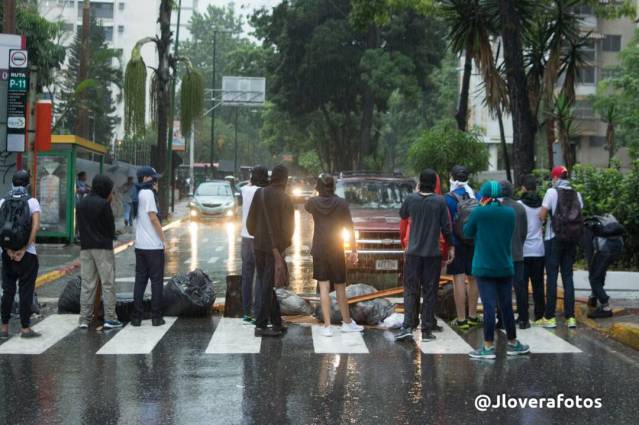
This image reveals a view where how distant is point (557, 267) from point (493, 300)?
7.19 feet

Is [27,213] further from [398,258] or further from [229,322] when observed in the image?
[398,258]

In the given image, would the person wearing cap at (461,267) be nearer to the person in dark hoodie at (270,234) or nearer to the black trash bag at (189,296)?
the person in dark hoodie at (270,234)

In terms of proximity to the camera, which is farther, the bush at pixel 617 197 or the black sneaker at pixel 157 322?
the bush at pixel 617 197

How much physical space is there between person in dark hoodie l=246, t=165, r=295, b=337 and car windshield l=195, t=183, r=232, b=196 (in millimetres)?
26513

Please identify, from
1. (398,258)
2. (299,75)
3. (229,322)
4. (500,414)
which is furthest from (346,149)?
(500,414)

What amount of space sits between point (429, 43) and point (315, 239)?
114 ft

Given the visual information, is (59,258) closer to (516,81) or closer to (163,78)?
(516,81)

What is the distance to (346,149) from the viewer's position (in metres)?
52.4

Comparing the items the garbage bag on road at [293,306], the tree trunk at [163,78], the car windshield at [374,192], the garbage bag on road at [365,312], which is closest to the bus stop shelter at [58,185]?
the tree trunk at [163,78]

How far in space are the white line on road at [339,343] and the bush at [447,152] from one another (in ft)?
49.1

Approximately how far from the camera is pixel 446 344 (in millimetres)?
9781

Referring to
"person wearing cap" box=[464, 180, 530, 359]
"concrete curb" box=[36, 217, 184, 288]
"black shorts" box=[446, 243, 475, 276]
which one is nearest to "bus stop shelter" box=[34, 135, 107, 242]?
"concrete curb" box=[36, 217, 184, 288]

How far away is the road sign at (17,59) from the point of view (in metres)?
15.2

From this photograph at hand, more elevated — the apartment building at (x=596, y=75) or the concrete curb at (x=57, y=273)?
the apartment building at (x=596, y=75)
